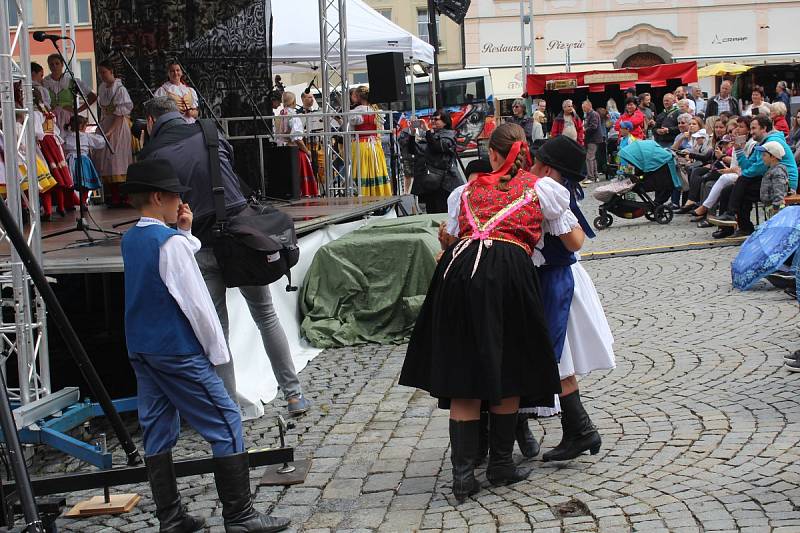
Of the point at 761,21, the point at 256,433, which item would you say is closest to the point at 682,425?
the point at 256,433

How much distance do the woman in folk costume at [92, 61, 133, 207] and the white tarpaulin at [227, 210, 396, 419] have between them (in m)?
4.68

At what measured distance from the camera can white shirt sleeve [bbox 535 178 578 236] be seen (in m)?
5.03

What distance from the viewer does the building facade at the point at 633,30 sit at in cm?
5269

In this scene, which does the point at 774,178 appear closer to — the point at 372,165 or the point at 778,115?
the point at 778,115

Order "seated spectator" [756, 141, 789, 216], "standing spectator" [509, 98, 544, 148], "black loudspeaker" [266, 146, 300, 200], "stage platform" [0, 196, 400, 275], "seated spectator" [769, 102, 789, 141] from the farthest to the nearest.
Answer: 1. "standing spectator" [509, 98, 544, 148]
2. "seated spectator" [769, 102, 789, 141]
3. "black loudspeaker" [266, 146, 300, 200]
4. "seated spectator" [756, 141, 789, 216]
5. "stage platform" [0, 196, 400, 275]

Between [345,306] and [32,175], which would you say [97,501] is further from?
[345,306]

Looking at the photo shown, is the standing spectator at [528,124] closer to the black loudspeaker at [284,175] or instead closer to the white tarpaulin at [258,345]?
the black loudspeaker at [284,175]

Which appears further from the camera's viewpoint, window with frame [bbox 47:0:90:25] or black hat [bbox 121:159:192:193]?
window with frame [bbox 47:0:90:25]

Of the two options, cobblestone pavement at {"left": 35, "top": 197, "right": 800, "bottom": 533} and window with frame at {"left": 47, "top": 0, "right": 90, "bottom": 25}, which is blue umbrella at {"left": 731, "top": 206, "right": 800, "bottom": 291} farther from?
window with frame at {"left": 47, "top": 0, "right": 90, "bottom": 25}

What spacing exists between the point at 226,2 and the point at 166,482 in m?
10.3

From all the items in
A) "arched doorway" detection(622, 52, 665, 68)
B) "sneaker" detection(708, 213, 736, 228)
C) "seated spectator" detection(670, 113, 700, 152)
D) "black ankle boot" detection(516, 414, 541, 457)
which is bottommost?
"black ankle boot" detection(516, 414, 541, 457)

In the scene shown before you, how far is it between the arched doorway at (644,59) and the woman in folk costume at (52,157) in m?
44.1

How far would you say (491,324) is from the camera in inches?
189

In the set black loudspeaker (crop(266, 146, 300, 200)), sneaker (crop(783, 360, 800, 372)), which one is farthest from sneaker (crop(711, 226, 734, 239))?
sneaker (crop(783, 360, 800, 372))
